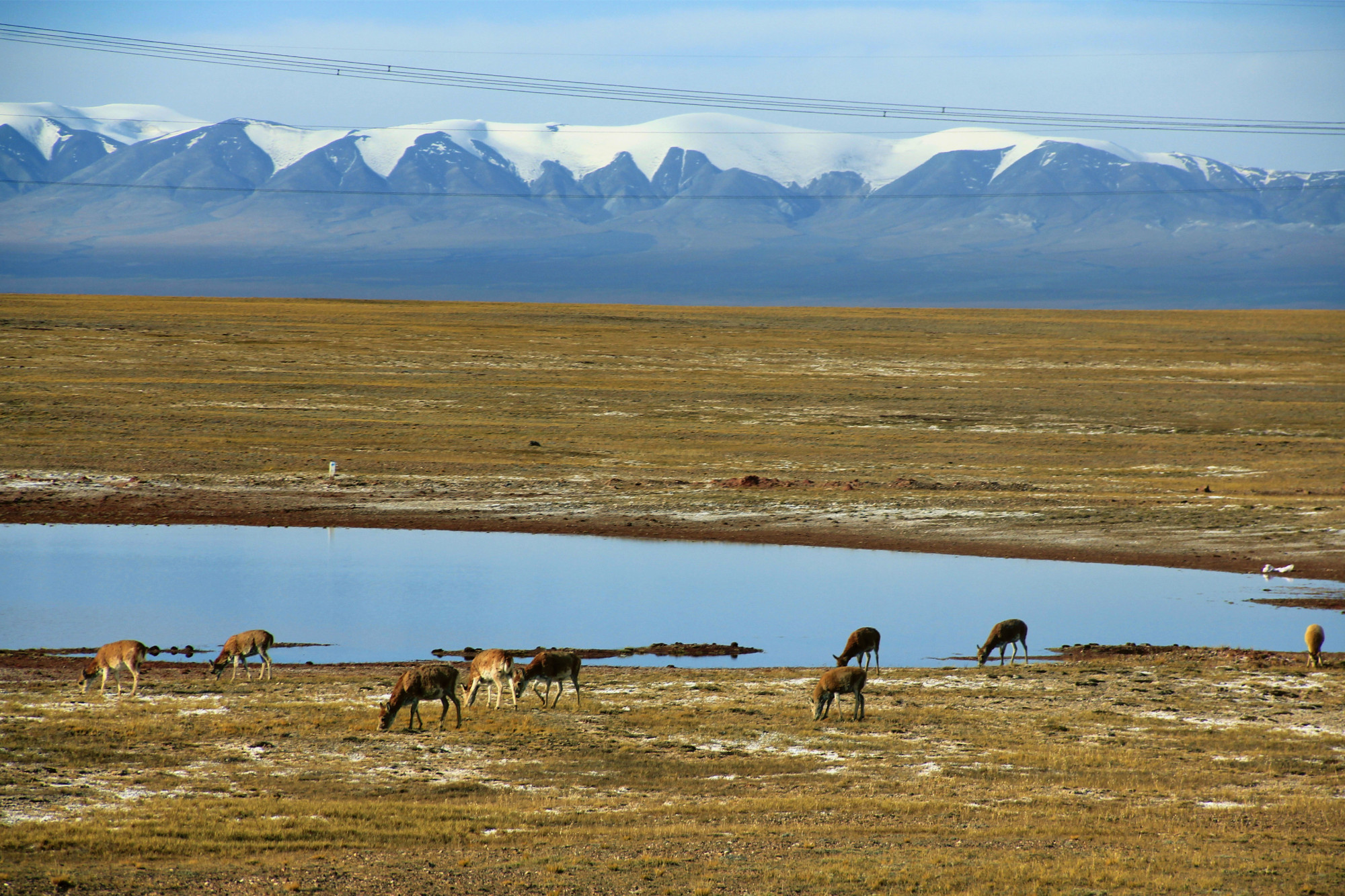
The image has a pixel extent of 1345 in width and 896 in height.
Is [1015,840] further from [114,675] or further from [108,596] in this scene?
[108,596]

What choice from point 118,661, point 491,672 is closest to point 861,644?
point 491,672

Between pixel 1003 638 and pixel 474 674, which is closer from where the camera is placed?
pixel 474 674

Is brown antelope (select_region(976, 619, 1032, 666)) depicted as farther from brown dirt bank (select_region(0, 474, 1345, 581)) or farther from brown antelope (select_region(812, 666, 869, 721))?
brown dirt bank (select_region(0, 474, 1345, 581))

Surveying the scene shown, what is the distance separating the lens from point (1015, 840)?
10961 millimetres

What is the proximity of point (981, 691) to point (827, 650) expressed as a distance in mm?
3762

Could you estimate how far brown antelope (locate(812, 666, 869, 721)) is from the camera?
605 inches

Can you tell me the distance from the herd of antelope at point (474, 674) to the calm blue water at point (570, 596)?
2072 millimetres

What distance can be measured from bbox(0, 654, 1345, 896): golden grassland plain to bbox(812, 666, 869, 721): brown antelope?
271 mm

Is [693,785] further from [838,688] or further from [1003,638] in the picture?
[1003,638]

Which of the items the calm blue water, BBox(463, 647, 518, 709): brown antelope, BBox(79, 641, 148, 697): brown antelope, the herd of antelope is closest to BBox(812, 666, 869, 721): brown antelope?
the herd of antelope

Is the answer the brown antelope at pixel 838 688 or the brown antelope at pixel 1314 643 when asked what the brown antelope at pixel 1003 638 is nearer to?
the brown antelope at pixel 1314 643

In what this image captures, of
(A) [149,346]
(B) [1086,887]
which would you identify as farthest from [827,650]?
(A) [149,346]

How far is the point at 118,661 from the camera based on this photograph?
16078 mm

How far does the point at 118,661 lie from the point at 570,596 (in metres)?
9.78
